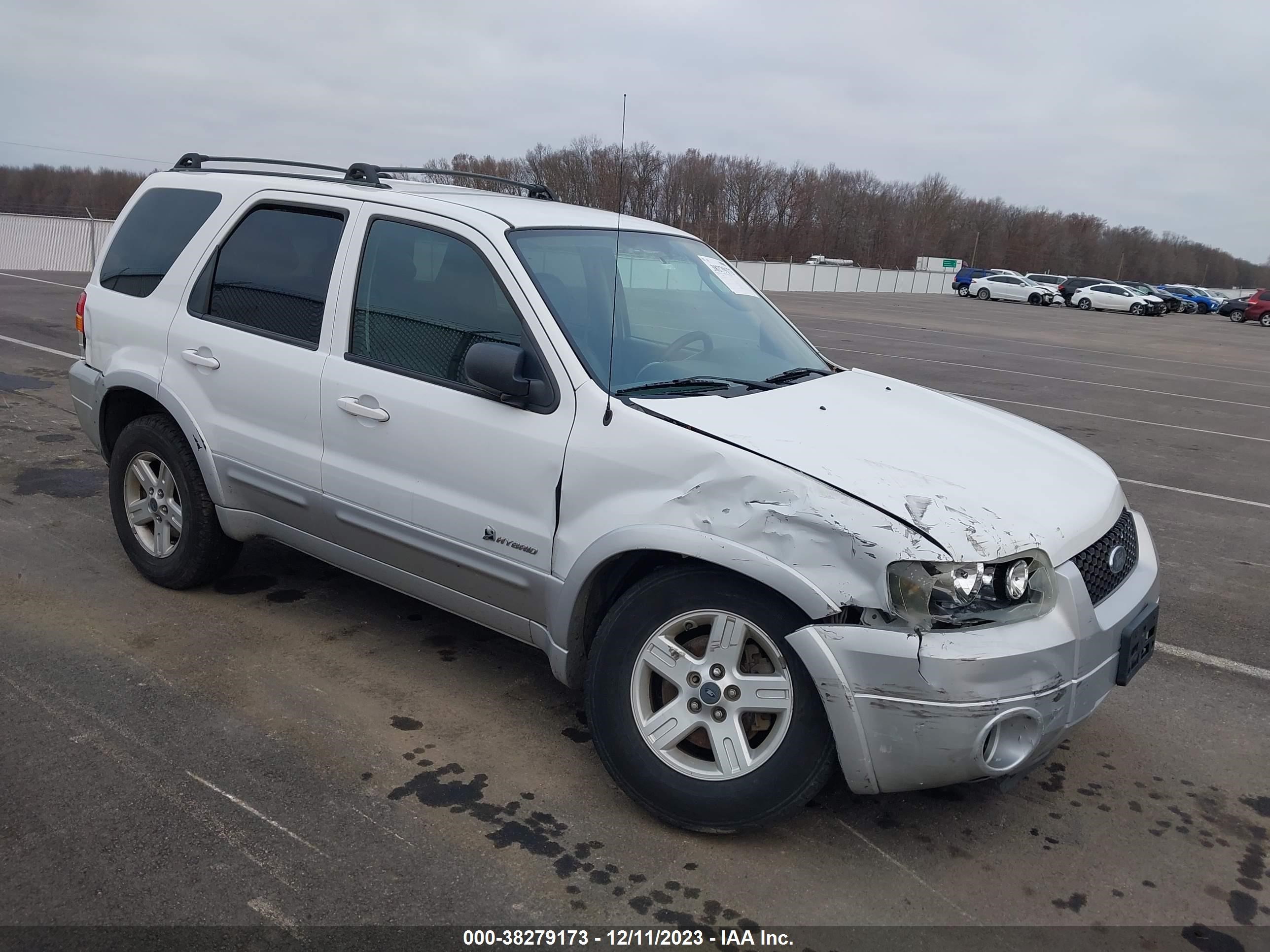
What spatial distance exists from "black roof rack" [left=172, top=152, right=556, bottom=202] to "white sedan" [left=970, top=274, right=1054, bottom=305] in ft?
168

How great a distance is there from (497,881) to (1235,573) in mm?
5368

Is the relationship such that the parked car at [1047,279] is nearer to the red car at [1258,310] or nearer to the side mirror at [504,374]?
the red car at [1258,310]

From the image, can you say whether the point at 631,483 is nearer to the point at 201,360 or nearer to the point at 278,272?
the point at 278,272

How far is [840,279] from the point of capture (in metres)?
62.2

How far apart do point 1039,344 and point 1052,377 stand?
28.3 ft

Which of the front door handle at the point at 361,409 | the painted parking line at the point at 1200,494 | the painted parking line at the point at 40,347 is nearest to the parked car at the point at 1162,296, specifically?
Answer: the painted parking line at the point at 1200,494

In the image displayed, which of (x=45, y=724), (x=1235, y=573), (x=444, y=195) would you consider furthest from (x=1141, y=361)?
(x=45, y=724)

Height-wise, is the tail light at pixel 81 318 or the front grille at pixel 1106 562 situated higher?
the tail light at pixel 81 318

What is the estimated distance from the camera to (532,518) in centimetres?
340

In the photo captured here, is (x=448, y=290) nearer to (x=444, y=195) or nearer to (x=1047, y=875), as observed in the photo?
(x=444, y=195)

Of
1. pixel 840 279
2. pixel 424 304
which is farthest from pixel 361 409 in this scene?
pixel 840 279

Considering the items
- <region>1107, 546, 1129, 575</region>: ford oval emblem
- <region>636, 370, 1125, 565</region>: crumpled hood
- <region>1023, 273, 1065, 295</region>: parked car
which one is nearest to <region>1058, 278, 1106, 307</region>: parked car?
<region>1023, 273, 1065, 295</region>: parked car

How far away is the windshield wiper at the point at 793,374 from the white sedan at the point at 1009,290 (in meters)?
51.6

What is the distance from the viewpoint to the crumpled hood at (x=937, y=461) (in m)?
2.86
